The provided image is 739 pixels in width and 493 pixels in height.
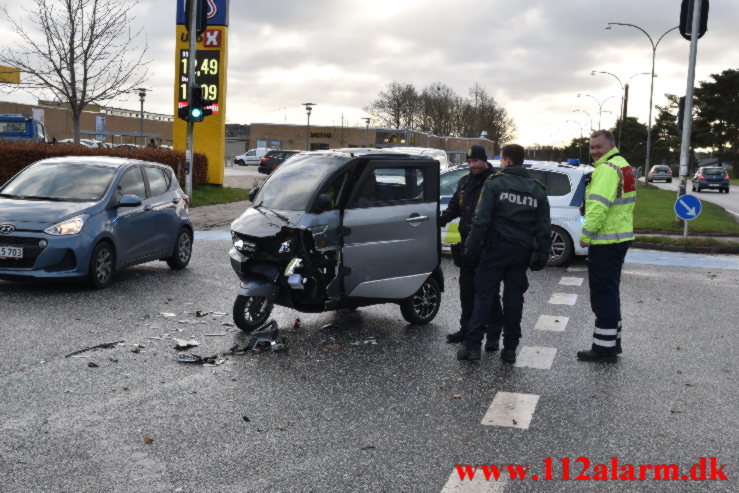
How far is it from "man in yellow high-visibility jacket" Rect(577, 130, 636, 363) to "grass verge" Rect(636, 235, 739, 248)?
10512 millimetres

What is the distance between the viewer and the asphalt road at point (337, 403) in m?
4.43

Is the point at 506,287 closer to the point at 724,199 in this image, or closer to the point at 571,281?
the point at 571,281

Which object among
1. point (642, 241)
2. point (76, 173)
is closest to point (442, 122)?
point (642, 241)

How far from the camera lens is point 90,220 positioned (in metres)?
9.97

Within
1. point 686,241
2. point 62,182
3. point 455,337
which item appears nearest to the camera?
point 455,337

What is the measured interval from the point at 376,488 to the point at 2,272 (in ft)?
22.1

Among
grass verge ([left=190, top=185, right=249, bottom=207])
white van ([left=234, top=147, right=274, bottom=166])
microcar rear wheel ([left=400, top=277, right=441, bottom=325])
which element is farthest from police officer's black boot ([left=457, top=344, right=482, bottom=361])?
white van ([left=234, top=147, right=274, bottom=166])

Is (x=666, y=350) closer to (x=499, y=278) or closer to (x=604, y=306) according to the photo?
(x=604, y=306)

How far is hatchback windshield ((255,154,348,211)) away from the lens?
26.2 ft

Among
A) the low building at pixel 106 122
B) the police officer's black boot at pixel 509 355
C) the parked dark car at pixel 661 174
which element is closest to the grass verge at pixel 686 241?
the police officer's black boot at pixel 509 355

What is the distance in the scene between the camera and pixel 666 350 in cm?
766

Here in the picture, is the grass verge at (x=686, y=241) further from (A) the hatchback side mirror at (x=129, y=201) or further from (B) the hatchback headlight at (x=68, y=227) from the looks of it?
(B) the hatchback headlight at (x=68, y=227)

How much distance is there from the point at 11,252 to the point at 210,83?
22.7 meters

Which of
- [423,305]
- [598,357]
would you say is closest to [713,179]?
[423,305]
